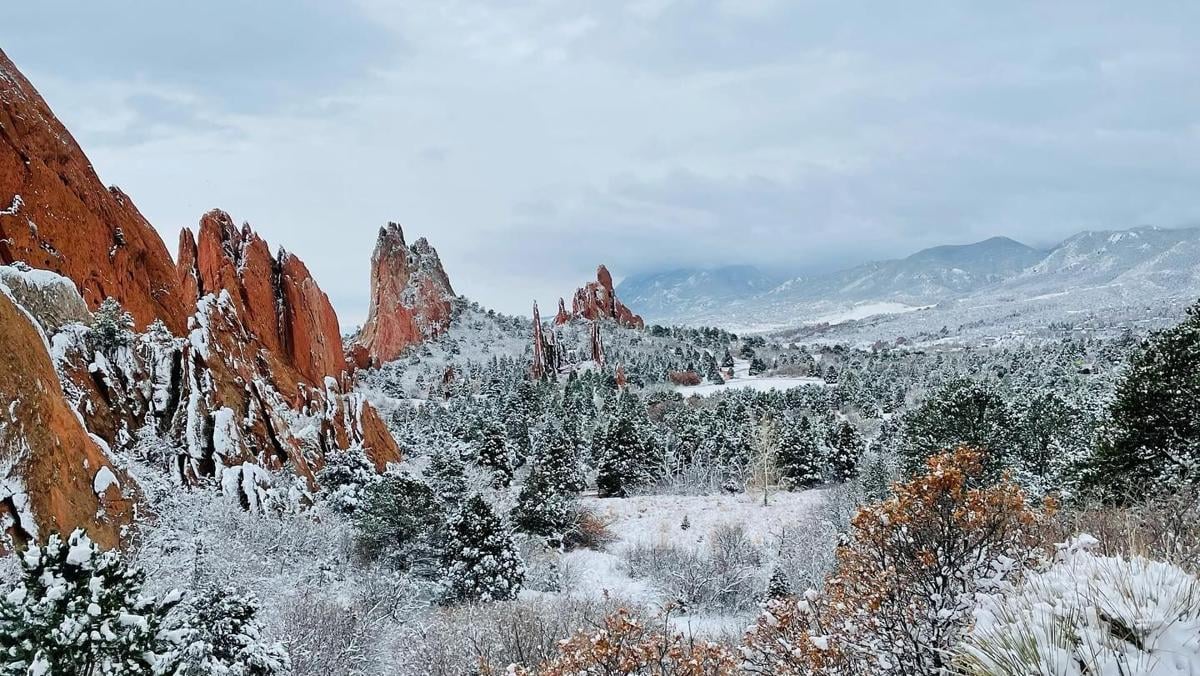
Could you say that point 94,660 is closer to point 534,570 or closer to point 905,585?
point 905,585

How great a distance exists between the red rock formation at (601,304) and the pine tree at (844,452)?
3277 inches

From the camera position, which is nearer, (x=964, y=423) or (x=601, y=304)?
(x=964, y=423)

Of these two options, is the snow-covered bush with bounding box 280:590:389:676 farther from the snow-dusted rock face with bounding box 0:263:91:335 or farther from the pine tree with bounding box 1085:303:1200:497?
the pine tree with bounding box 1085:303:1200:497

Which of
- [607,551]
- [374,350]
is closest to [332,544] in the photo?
[607,551]

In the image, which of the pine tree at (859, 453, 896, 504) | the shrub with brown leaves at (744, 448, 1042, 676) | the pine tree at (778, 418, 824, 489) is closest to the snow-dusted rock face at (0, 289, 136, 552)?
the shrub with brown leaves at (744, 448, 1042, 676)

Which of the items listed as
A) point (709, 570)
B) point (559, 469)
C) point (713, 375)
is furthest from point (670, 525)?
point (713, 375)

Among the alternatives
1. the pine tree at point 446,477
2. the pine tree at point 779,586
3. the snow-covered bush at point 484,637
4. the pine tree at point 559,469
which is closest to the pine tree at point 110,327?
the snow-covered bush at point 484,637

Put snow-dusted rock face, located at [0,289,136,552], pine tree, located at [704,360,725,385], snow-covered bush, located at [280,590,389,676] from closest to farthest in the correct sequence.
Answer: snow-dusted rock face, located at [0,289,136,552] < snow-covered bush, located at [280,590,389,676] < pine tree, located at [704,360,725,385]

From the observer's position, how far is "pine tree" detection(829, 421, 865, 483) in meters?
49.5

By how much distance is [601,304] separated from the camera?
441 feet

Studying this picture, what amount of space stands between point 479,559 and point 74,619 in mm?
18927

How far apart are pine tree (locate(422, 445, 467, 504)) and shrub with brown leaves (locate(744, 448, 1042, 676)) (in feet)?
76.1

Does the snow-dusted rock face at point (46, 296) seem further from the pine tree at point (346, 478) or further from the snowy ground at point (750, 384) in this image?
the snowy ground at point (750, 384)

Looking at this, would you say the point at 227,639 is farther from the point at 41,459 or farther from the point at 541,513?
the point at 541,513
